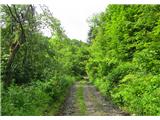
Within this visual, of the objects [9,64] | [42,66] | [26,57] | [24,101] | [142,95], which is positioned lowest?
[24,101]

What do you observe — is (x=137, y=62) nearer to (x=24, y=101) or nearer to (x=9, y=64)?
(x=9, y=64)

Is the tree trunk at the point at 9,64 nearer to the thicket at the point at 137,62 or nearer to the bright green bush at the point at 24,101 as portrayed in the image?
the bright green bush at the point at 24,101

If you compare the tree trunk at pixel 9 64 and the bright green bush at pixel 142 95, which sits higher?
the tree trunk at pixel 9 64

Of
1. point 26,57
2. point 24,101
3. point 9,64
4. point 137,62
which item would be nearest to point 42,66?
point 26,57

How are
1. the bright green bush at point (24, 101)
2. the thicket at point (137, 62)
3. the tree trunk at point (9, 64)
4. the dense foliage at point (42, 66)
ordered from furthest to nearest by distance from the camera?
1. the tree trunk at point (9, 64)
2. the thicket at point (137, 62)
3. the dense foliage at point (42, 66)
4. the bright green bush at point (24, 101)

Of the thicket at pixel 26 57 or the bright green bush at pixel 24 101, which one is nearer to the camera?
the bright green bush at pixel 24 101

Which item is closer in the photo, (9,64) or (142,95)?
(142,95)

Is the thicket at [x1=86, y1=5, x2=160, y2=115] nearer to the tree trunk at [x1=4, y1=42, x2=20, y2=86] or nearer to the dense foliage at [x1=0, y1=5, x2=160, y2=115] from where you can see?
the dense foliage at [x1=0, y1=5, x2=160, y2=115]

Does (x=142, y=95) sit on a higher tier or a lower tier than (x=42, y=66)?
lower

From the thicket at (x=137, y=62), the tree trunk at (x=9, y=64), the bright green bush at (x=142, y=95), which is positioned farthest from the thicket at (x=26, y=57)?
the thicket at (x=137, y=62)

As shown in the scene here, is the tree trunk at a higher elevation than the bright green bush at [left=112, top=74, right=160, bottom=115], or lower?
higher

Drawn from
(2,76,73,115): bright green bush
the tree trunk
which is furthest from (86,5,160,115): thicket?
the tree trunk

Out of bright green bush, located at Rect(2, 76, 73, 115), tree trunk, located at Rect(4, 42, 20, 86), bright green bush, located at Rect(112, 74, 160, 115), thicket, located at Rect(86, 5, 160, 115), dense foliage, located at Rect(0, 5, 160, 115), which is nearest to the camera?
bright green bush, located at Rect(2, 76, 73, 115)

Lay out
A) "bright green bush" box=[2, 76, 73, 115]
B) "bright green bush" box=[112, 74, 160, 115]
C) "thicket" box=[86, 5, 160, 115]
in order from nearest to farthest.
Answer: "bright green bush" box=[2, 76, 73, 115] → "bright green bush" box=[112, 74, 160, 115] → "thicket" box=[86, 5, 160, 115]
